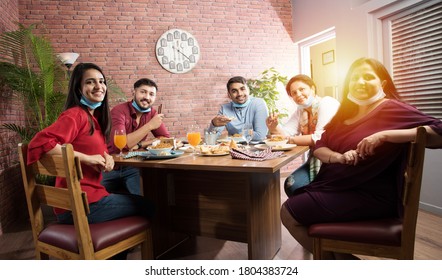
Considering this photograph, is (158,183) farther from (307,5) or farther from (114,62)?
(307,5)

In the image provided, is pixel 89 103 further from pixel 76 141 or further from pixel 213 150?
pixel 213 150

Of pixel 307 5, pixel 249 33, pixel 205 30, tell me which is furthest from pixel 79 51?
pixel 307 5

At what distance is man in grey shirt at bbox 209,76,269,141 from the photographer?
299 centimetres

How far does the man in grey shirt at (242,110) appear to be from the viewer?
2.99 m

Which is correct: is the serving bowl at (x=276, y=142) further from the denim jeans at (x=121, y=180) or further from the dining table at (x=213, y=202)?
the denim jeans at (x=121, y=180)

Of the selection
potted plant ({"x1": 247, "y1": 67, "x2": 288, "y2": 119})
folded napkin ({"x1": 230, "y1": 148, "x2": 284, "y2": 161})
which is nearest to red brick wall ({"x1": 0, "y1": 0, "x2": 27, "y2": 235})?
folded napkin ({"x1": 230, "y1": 148, "x2": 284, "y2": 161})

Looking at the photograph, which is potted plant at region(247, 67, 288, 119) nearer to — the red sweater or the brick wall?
the brick wall

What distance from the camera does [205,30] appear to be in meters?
4.95

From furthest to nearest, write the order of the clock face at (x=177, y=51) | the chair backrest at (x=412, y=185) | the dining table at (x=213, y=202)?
the clock face at (x=177, y=51)
the dining table at (x=213, y=202)
the chair backrest at (x=412, y=185)

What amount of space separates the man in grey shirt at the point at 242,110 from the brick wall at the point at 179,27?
6.13 ft

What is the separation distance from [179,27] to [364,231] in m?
4.33

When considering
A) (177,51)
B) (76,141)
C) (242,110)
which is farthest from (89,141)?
(177,51)

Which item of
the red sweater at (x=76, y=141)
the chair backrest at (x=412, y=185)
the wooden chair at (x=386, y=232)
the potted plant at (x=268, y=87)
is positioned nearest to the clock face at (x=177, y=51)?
the potted plant at (x=268, y=87)

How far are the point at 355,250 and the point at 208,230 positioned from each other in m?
0.99
